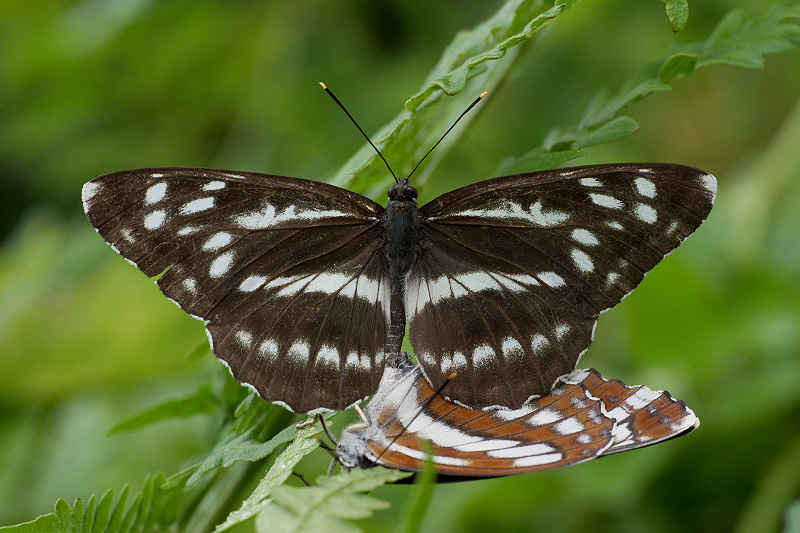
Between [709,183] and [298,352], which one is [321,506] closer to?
[298,352]

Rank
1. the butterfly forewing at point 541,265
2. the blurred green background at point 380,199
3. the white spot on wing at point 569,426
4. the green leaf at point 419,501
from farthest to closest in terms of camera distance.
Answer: the blurred green background at point 380,199
the butterfly forewing at point 541,265
the white spot on wing at point 569,426
the green leaf at point 419,501

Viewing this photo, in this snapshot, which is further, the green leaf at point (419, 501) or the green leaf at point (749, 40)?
the green leaf at point (749, 40)

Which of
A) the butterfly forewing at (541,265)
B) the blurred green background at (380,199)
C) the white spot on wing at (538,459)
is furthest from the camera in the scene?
the blurred green background at (380,199)

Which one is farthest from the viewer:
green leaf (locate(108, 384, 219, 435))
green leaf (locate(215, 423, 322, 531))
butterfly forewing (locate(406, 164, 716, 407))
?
green leaf (locate(108, 384, 219, 435))

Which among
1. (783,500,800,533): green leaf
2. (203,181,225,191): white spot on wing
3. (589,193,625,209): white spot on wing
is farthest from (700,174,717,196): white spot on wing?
(203,181,225,191): white spot on wing

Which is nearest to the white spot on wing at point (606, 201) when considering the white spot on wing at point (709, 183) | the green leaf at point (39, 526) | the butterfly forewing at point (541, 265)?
the butterfly forewing at point (541, 265)

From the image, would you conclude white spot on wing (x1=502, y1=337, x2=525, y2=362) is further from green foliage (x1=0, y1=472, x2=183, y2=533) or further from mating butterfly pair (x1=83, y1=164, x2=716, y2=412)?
green foliage (x1=0, y1=472, x2=183, y2=533)

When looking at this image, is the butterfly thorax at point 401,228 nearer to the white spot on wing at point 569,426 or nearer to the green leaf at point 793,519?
the white spot on wing at point 569,426

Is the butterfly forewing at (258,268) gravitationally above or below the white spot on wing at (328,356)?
above

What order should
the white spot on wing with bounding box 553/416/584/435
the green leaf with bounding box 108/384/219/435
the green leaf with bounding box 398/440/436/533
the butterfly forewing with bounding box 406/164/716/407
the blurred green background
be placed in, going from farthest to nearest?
the blurred green background → the green leaf with bounding box 108/384/219/435 → the butterfly forewing with bounding box 406/164/716/407 → the white spot on wing with bounding box 553/416/584/435 → the green leaf with bounding box 398/440/436/533

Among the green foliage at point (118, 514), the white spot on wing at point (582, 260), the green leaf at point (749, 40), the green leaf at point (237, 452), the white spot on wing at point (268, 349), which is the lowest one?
the green foliage at point (118, 514)
